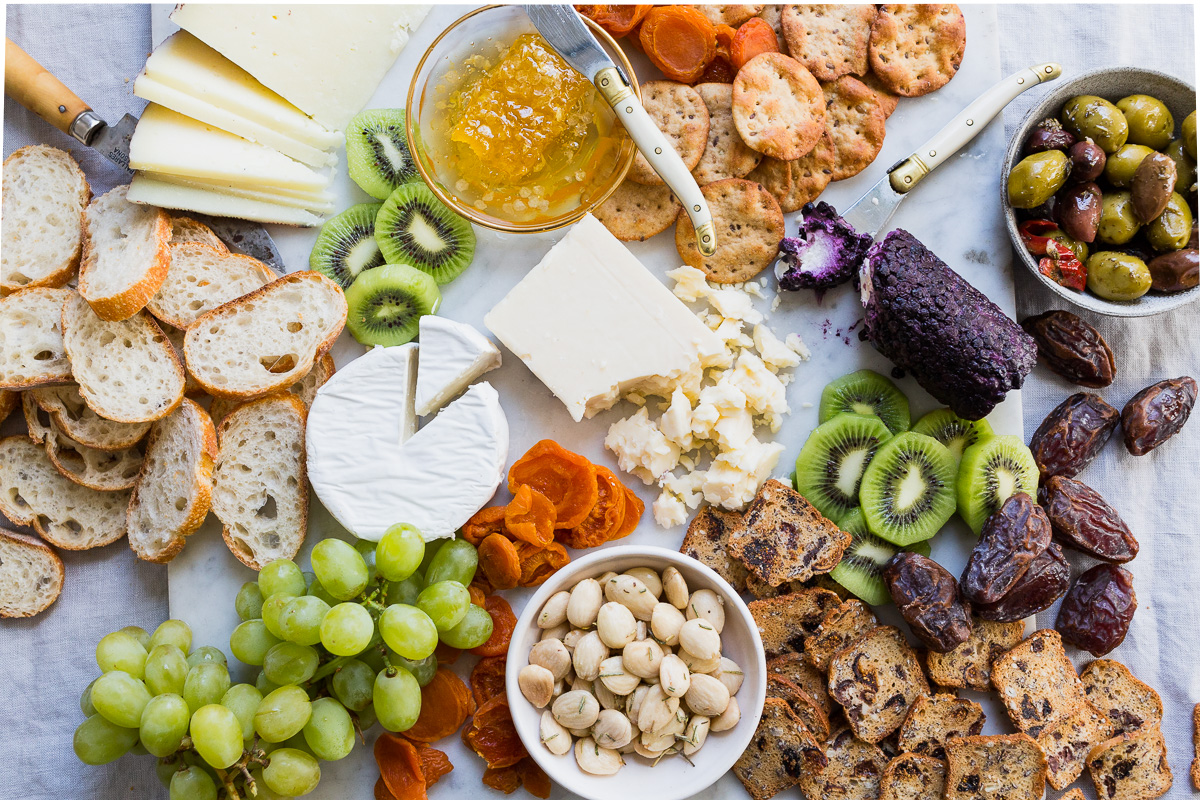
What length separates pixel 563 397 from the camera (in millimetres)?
2203

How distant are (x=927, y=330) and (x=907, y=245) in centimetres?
25

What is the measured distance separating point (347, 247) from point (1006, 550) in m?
2.02

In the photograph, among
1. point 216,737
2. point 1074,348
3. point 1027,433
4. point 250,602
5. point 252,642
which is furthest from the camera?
point 1027,433

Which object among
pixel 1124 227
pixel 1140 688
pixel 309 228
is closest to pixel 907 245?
pixel 1124 227

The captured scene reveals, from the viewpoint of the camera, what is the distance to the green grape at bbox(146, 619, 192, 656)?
213cm

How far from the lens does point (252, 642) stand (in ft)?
6.65

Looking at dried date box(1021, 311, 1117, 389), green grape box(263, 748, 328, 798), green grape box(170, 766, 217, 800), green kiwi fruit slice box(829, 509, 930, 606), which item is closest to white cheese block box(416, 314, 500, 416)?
green grape box(263, 748, 328, 798)

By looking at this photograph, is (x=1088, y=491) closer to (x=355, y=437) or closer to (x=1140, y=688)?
(x=1140, y=688)

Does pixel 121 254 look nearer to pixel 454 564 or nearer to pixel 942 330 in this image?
pixel 454 564

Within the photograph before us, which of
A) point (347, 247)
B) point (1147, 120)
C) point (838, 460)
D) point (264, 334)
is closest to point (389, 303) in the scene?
point (347, 247)

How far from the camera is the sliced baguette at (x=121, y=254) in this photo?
2.13 m

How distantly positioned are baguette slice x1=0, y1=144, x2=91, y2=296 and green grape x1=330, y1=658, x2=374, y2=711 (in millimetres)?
1371

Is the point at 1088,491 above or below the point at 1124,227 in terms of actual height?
below

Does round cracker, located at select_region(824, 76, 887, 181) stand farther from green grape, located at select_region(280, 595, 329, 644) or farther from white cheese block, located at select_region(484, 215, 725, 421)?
green grape, located at select_region(280, 595, 329, 644)
